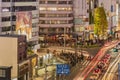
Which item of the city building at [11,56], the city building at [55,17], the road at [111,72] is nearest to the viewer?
the city building at [11,56]

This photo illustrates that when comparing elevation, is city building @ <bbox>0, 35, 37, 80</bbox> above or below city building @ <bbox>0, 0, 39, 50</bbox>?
below

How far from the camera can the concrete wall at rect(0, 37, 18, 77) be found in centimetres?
6588

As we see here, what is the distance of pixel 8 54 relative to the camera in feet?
216

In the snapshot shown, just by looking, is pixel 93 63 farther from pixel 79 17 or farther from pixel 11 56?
pixel 79 17

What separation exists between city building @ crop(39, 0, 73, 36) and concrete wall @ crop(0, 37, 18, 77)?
8309 centimetres

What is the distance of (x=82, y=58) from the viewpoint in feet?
344

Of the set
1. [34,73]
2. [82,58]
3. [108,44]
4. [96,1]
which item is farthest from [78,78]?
[96,1]

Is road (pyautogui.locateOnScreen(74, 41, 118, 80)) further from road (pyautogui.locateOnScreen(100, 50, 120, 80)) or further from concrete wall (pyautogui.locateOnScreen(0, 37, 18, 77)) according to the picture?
concrete wall (pyautogui.locateOnScreen(0, 37, 18, 77))

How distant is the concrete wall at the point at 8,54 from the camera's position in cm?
6588

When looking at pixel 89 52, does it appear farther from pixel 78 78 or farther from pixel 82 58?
pixel 78 78

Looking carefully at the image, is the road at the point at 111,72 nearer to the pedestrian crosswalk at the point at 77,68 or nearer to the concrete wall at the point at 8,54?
the pedestrian crosswalk at the point at 77,68

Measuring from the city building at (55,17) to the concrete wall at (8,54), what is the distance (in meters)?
83.1

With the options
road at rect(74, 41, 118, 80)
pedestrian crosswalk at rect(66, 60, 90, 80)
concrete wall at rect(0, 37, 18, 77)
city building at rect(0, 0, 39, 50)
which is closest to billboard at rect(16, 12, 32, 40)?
pedestrian crosswalk at rect(66, 60, 90, 80)

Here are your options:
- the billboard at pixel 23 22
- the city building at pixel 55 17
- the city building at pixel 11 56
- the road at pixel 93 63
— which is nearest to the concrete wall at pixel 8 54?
the city building at pixel 11 56
